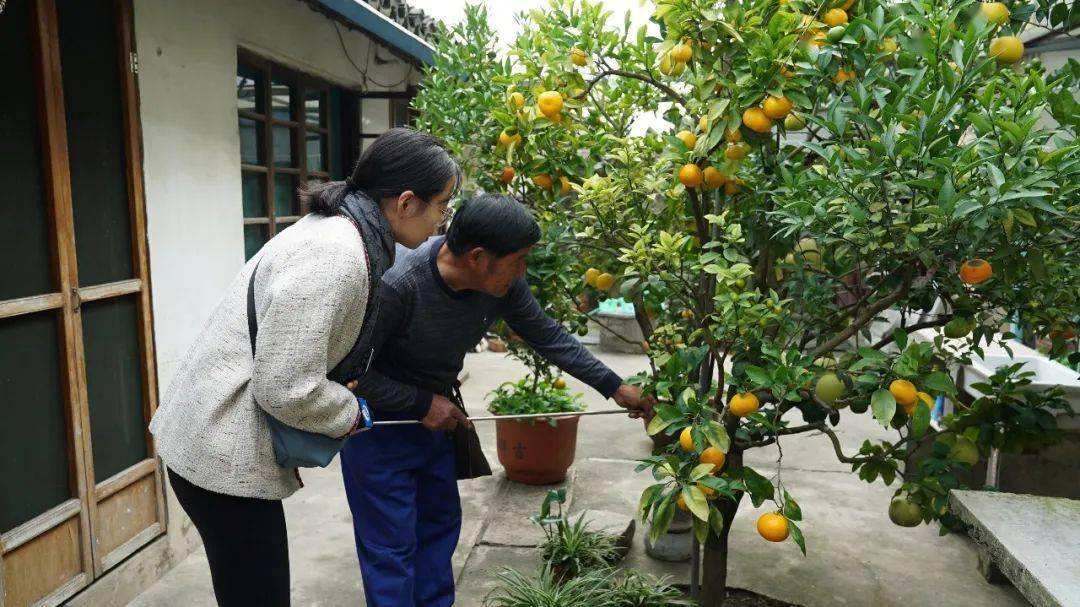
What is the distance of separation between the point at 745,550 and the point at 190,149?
10.9ft

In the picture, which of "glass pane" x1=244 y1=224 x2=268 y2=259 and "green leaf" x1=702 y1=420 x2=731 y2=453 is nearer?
"green leaf" x1=702 y1=420 x2=731 y2=453

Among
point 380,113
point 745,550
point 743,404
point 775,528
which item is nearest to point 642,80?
point 743,404

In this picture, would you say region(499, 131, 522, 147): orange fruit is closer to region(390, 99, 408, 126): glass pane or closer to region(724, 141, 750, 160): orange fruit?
region(724, 141, 750, 160): orange fruit

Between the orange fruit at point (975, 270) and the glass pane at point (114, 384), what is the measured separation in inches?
120

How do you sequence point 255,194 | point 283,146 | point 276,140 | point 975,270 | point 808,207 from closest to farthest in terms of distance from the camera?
point 975,270 < point 808,207 < point 255,194 < point 276,140 < point 283,146

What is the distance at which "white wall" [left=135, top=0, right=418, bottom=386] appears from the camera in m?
3.54

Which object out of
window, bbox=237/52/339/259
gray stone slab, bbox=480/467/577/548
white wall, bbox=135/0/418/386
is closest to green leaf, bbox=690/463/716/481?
gray stone slab, bbox=480/467/577/548

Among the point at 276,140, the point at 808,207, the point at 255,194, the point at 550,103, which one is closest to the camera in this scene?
the point at 808,207

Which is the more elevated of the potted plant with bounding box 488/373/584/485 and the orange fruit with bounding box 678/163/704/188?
the orange fruit with bounding box 678/163/704/188

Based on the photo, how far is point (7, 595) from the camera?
276 cm

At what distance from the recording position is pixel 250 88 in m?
4.87

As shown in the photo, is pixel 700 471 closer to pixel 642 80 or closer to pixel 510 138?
pixel 642 80

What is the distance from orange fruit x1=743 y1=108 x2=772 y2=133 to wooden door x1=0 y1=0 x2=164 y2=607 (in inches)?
94.3

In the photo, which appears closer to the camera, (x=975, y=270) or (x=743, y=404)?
(x=975, y=270)
